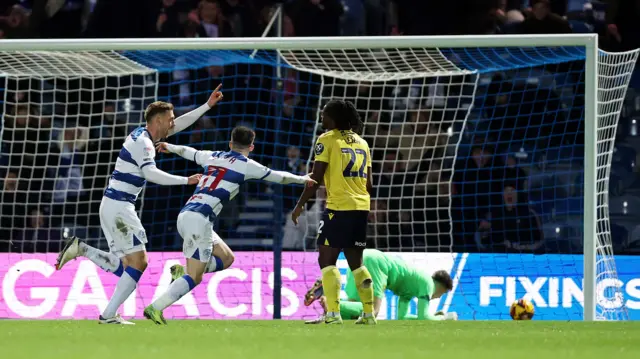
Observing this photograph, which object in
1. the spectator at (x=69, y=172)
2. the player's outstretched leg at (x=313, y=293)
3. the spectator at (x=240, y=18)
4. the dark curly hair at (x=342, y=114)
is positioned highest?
the spectator at (x=240, y=18)

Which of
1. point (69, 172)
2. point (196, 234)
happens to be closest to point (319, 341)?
point (196, 234)

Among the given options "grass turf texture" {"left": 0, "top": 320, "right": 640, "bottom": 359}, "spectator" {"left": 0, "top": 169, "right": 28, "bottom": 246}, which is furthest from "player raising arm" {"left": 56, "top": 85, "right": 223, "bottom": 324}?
"spectator" {"left": 0, "top": 169, "right": 28, "bottom": 246}

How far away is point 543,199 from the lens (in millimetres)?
14375

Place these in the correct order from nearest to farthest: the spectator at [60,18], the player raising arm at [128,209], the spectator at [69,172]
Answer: the player raising arm at [128,209] → the spectator at [69,172] → the spectator at [60,18]

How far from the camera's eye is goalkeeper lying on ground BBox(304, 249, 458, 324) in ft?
36.6

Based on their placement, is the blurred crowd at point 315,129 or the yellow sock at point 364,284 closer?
the yellow sock at point 364,284

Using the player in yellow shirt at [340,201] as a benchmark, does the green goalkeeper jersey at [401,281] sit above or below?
below

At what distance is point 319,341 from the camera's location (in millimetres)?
7207

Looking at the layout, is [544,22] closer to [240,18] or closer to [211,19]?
[240,18]

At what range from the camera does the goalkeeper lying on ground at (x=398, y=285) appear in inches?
439

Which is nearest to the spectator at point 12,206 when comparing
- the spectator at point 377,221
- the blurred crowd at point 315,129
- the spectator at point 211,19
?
the blurred crowd at point 315,129

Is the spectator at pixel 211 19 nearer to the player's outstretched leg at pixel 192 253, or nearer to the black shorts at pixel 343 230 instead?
the player's outstretched leg at pixel 192 253

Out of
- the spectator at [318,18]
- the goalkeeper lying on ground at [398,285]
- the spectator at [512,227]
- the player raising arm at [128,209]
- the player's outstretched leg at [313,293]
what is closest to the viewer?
the player raising arm at [128,209]

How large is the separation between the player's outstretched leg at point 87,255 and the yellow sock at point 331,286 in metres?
1.89
